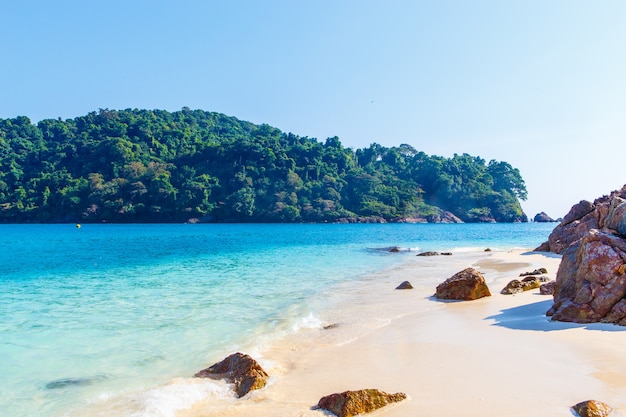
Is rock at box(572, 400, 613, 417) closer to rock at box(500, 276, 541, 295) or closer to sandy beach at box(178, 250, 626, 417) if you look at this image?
sandy beach at box(178, 250, 626, 417)

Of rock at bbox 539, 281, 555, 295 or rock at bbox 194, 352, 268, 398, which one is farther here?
rock at bbox 539, 281, 555, 295

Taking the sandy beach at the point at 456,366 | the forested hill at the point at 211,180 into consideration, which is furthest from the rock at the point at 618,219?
the forested hill at the point at 211,180

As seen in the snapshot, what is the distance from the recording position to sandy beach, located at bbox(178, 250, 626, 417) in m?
5.18

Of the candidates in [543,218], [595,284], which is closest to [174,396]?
[595,284]

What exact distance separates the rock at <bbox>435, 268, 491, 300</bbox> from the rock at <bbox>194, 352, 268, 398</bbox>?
7704 mm

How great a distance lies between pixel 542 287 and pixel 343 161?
127 meters

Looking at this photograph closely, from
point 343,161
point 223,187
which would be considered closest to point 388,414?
point 223,187

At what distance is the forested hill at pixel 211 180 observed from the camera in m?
108

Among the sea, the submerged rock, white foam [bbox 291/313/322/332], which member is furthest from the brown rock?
the submerged rock

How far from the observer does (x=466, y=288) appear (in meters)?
12.7

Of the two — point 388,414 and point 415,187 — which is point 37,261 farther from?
point 415,187

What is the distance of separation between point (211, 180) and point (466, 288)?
354 feet

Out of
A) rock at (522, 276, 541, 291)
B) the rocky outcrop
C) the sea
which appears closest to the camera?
the sea

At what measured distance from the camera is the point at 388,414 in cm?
507
